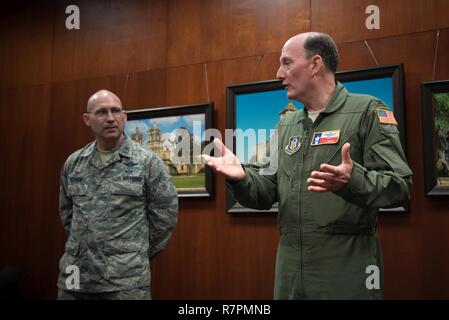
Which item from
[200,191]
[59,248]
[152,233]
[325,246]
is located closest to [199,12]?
[200,191]

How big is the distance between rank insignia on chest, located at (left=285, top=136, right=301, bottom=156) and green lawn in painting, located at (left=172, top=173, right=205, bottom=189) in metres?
2.17

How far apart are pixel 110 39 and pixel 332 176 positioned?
3.87 metres

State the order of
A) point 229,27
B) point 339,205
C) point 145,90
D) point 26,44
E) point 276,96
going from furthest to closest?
point 26,44, point 145,90, point 229,27, point 276,96, point 339,205

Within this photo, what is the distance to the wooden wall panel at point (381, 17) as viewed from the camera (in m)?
3.48

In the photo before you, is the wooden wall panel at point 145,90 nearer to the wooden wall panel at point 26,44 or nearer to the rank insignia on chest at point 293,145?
the wooden wall panel at point 26,44

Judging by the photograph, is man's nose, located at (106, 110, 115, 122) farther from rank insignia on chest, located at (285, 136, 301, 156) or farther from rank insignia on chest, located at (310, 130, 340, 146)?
rank insignia on chest, located at (310, 130, 340, 146)

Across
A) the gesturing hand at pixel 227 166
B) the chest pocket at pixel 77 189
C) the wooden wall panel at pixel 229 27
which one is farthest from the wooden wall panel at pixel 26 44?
the gesturing hand at pixel 227 166

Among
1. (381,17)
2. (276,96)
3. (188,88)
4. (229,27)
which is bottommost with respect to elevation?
(276,96)

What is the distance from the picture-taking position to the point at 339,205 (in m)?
1.93

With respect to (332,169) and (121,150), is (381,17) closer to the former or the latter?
(121,150)

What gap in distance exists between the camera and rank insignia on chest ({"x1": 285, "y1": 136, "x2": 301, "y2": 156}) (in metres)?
2.13

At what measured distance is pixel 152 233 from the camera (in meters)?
2.92

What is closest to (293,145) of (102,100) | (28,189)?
(102,100)
